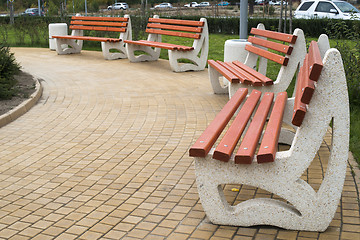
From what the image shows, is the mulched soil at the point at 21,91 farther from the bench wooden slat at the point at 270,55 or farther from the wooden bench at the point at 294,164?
the wooden bench at the point at 294,164

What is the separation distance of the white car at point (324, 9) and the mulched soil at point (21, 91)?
15.3 metres

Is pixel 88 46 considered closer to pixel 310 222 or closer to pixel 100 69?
pixel 100 69

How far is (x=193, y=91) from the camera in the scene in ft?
26.6

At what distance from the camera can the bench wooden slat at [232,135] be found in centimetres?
330

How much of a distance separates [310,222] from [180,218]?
944mm

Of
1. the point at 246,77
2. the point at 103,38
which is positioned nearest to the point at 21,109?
the point at 246,77

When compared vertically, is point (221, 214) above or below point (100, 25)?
below

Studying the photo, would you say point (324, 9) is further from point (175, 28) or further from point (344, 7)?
point (175, 28)

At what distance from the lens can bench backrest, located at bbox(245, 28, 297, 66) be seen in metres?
5.88

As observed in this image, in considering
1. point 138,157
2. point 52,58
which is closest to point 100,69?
point 52,58

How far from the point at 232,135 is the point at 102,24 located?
964 cm

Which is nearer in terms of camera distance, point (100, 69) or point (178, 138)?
point (178, 138)

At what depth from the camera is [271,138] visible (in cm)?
346

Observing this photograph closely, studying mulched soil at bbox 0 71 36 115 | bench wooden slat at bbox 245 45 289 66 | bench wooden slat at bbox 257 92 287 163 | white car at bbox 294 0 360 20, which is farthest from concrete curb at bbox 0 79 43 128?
white car at bbox 294 0 360 20
